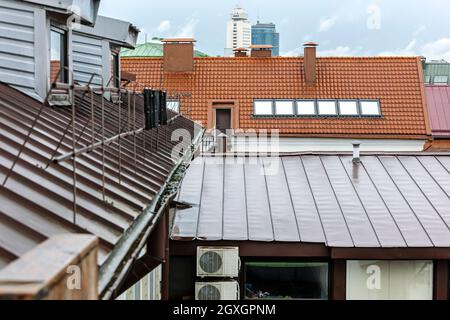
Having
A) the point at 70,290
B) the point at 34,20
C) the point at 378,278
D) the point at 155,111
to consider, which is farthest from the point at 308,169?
the point at 70,290

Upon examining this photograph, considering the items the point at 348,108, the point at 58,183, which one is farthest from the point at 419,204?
the point at 348,108

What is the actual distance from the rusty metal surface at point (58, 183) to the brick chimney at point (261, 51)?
1004 inches

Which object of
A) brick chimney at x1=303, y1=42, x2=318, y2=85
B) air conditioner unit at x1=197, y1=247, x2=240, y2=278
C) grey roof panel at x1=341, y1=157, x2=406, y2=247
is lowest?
air conditioner unit at x1=197, y1=247, x2=240, y2=278

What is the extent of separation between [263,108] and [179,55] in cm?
501

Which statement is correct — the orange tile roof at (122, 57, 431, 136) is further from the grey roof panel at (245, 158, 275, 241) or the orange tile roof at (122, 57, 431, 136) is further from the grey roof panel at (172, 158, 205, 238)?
the grey roof panel at (245, 158, 275, 241)

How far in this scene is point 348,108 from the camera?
97.1 feet

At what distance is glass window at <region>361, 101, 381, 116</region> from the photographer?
2934 cm

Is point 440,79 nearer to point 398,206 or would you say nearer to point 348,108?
point 348,108

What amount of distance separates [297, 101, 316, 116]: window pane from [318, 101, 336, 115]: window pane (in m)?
0.31

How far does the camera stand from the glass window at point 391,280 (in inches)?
390

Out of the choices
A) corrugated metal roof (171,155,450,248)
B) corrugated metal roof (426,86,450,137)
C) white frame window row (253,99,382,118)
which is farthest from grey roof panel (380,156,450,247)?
corrugated metal roof (426,86,450,137)

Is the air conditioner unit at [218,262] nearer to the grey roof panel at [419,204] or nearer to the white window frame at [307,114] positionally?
the grey roof panel at [419,204]

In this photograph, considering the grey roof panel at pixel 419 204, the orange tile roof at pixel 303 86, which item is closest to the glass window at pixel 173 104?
the orange tile roof at pixel 303 86
